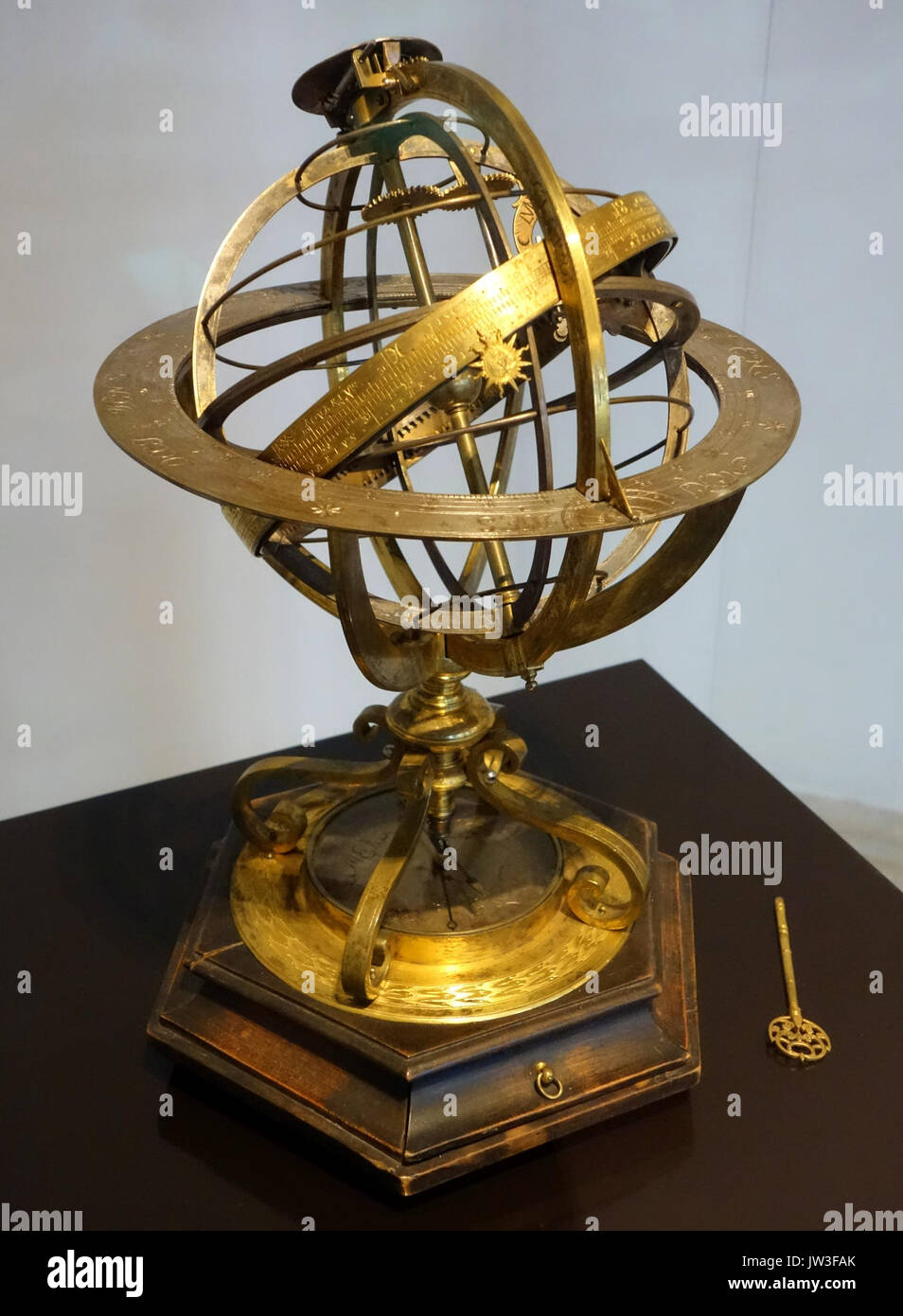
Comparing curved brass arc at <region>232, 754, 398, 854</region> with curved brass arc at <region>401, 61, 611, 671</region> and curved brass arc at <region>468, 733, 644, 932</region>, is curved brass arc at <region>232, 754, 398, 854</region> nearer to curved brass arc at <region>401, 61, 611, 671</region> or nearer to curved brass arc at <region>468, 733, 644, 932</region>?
curved brass arc at <region>468, 733, 644, 932</region>

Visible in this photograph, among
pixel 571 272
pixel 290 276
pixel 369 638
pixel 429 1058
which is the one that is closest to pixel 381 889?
pixel 429 1058

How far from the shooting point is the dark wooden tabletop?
1286 mm

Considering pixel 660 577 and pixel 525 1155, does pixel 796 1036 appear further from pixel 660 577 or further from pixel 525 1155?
pixel 660 577

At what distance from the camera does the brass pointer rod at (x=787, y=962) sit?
149 centimetres

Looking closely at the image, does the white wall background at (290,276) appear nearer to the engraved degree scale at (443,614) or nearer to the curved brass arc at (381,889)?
the engraved degree scale at (443,614)

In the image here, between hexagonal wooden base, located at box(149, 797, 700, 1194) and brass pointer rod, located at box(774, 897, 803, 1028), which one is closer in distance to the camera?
hexagonal wooden base, located at box(149, 797, 700, 1194)

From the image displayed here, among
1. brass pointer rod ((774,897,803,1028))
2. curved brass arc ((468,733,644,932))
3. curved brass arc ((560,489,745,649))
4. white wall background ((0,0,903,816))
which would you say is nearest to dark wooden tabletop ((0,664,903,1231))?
brass pointer rod ((774,897,803,1028))

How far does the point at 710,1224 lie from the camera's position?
1258 mm

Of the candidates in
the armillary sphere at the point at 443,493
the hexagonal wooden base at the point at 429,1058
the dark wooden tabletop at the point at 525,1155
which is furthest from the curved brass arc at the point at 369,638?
the dark wooden tabletop at the point at 525,1155

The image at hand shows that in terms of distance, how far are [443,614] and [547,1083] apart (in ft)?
1.87
